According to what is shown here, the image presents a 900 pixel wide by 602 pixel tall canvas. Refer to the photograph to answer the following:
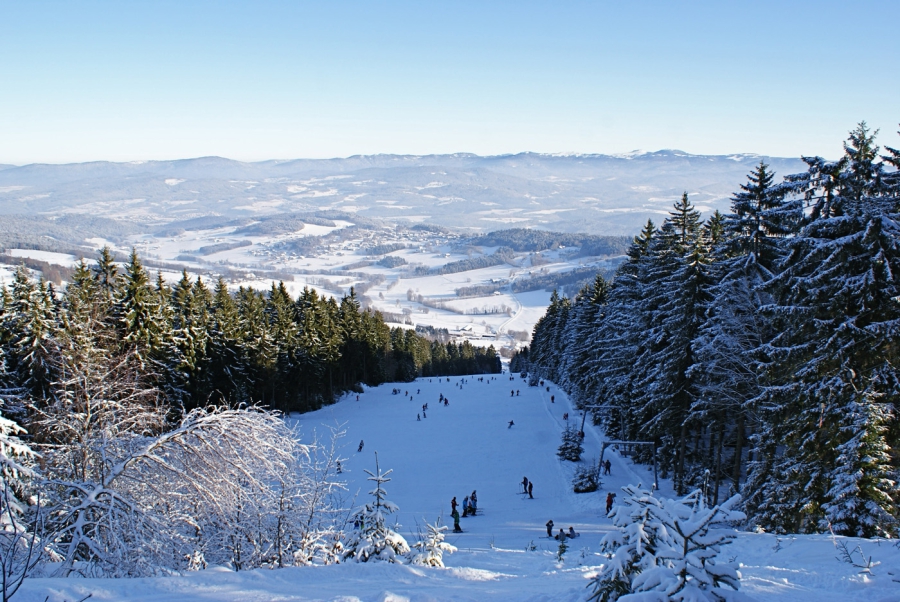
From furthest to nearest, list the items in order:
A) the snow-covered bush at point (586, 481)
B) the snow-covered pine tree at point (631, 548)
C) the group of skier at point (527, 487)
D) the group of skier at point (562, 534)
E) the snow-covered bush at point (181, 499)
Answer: the snow-covered bush at point (586, 481) → the group of skier at point (527, 487) → the group of skier at point (562, 534) → the snow-covered bush at point (181, 499) → the snow-covered pine tree at point (631, 548)

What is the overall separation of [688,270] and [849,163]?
7.83m

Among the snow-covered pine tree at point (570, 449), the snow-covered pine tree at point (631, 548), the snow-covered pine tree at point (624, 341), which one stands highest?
the snow-covered pine tree at point (631, 548)

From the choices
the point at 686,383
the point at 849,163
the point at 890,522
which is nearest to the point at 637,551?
the point at 890,522

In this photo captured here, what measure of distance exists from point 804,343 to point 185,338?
1342 inches

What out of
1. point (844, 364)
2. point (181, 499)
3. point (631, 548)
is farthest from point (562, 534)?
point (631, 548)

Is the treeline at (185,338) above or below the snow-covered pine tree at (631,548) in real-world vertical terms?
below

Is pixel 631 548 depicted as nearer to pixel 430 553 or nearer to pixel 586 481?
pixel 430 553

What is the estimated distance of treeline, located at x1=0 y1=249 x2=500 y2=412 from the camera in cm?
2828

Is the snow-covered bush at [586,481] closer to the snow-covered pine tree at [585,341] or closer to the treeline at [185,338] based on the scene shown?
the snow-covered pine tree at [585,341]

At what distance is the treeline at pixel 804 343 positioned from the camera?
12742mm

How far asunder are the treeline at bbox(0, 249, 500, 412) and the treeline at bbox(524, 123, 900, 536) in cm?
1774

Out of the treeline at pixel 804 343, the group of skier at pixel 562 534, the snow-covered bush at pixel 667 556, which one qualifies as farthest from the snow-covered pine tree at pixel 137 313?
the snow-covered bush at pixel 667 556

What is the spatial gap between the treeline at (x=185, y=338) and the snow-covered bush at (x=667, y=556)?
44.8 ft

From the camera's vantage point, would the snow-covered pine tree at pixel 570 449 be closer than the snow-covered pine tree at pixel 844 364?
No
